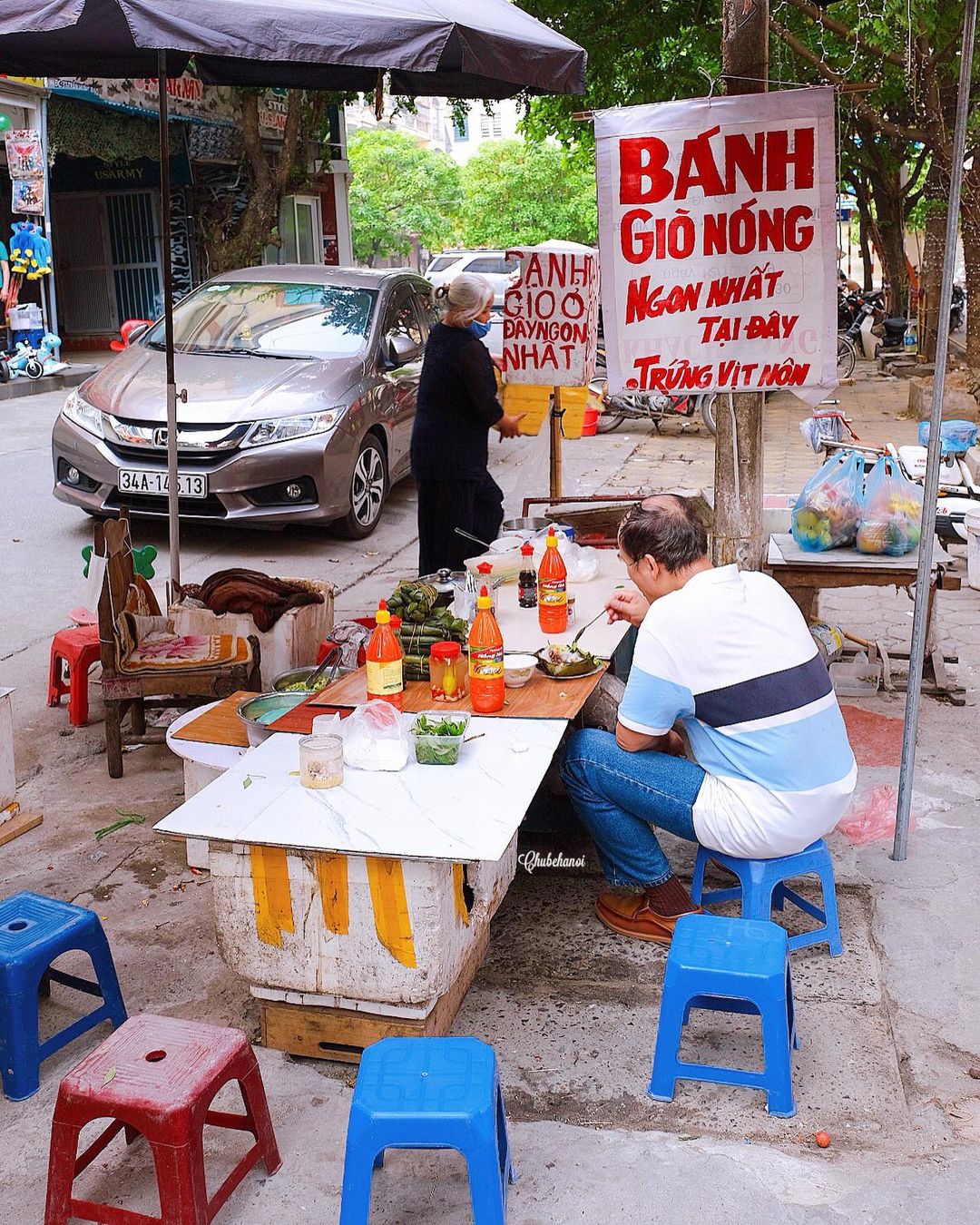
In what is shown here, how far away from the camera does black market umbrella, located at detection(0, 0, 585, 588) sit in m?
3.62

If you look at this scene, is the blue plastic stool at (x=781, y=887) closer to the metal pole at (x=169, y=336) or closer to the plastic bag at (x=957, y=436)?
the metal pole at (x=169, y=336)

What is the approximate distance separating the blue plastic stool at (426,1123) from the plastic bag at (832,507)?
335 cm

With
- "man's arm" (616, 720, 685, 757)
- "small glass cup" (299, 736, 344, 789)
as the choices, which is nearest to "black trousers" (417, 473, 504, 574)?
"man's arm" (616, 720, 685, 757)

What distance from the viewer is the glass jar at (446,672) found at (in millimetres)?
3656

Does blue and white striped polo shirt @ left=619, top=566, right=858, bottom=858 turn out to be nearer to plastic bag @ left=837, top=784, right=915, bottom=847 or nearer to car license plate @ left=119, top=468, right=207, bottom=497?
plastic bag @ left=837, top=784, right=915, bottom=847

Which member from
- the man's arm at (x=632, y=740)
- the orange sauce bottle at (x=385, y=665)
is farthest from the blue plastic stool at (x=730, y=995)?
the orange sauce bottle at (x=385, y=665)

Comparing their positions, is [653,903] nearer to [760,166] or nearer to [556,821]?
[556,821]

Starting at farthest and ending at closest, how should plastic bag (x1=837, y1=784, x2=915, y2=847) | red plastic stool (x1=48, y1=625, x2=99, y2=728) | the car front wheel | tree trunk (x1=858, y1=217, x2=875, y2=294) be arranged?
tree trunk (x1=858, y1=217, x2=875, y2=294)
the car front wheel
red plastic stool (x1=48, y1=625, x2=99, y2=728)
plastic bag (x1=837, y1=784, x2=915, y2=847)

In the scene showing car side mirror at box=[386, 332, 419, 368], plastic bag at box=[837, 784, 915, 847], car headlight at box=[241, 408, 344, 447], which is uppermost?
car side mirror at box=[386, 332, 419, 368]

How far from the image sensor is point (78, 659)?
5.43m

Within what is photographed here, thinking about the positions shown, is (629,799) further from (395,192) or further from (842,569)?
(395,192)

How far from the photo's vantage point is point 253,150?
1479cm

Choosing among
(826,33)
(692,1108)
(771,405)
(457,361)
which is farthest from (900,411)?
(692,1108)

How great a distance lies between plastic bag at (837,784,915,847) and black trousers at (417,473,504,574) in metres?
2.56
